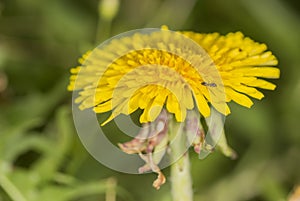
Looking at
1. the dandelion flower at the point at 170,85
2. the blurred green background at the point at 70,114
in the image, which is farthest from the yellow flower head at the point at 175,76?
the blurred green background at the point at 70,114

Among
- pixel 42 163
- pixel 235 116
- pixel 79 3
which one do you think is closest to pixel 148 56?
pixel 42 163

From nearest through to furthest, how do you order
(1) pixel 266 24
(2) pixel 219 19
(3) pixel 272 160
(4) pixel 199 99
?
(4) pixel 199 99, (3) pixel 272 160, (1) pixel 266 24, (2) pixel 219 19

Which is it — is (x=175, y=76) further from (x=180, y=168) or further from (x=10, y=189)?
(x=10, y=189)

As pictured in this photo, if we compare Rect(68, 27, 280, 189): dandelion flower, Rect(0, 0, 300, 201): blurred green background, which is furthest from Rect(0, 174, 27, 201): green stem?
Rect(68, 27, 280, 189): dandelion flower

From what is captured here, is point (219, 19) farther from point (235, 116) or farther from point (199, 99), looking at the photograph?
point (199, 99)

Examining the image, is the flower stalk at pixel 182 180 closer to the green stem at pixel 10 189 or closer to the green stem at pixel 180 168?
the green stem at pixel 180 168
